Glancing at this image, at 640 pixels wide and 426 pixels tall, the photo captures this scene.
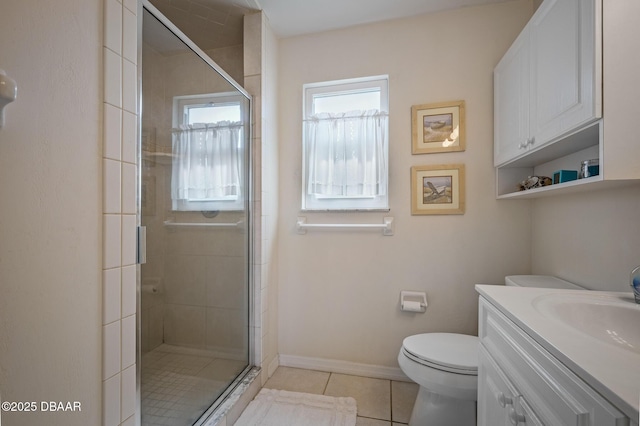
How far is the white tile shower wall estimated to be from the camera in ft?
2.61

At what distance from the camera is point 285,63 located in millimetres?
2047

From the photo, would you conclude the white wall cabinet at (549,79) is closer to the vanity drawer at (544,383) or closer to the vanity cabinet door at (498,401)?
the vanity drawer at (544,383)

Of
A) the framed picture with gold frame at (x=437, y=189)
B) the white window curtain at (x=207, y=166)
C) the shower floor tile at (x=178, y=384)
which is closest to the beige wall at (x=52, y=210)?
the shower floor tile at (x=178, y=384)

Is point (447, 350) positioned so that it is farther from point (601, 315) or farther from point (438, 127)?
point (438, 127)

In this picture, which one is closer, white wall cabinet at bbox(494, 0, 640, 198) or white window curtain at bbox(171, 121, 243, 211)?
white wall cabinet at bbox(494, 0, 640, 198)

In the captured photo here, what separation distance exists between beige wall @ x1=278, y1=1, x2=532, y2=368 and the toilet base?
1.71 feet

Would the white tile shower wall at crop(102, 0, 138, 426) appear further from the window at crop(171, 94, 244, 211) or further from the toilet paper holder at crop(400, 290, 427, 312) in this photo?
the toilet paper holder at crop(400, 290, 427, 312)

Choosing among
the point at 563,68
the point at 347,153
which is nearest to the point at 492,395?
the point at 563,68

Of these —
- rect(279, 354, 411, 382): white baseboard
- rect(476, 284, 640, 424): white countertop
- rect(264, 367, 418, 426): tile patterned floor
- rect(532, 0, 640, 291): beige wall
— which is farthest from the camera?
rect(279, 354, 411, 382): white baseboard

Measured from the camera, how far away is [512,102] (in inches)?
57.9

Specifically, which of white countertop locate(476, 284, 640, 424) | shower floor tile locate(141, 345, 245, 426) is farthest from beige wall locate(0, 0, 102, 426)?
white countertop locate(476, 284, 640, 424)

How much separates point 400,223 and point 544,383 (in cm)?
124

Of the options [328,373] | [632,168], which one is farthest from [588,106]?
[328,373]

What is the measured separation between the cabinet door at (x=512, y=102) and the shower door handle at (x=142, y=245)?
5.60 ft
